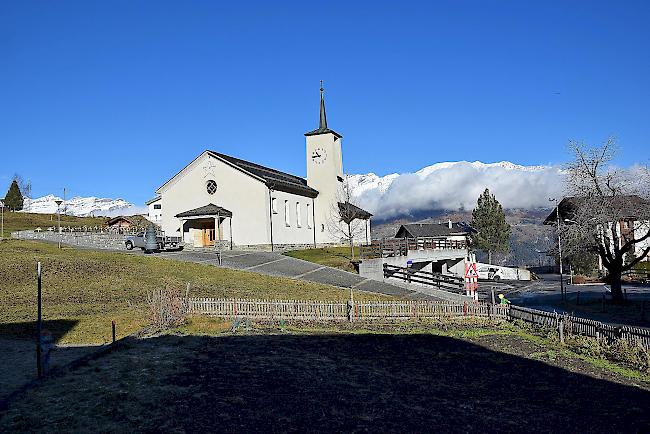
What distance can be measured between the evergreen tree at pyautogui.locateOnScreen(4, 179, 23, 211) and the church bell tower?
3298 inches

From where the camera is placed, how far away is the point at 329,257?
151 feet

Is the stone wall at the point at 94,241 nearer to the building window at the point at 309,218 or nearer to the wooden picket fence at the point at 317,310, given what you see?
the building window at the point at 309,218

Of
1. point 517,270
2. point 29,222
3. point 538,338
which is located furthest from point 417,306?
point 29,222

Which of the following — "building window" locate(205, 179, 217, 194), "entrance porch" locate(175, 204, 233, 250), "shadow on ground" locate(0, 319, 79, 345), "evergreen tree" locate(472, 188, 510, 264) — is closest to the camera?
"shadow on ground" locate(0, 319, 79, 345)

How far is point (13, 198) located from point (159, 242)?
87.0m

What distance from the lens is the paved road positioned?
106 feet

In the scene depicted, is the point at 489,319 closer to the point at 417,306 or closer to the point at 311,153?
the point at 417,306

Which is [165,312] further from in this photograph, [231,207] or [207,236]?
[207,236]

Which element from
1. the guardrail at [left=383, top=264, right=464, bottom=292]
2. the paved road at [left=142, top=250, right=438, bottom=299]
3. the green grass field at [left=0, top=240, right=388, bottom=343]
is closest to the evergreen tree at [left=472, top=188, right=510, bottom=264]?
the paved road at [left=142, top=250, right=438, bottom=299]

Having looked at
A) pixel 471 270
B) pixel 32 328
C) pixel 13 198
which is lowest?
pixel 32 328

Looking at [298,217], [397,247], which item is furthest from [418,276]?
[298,217]

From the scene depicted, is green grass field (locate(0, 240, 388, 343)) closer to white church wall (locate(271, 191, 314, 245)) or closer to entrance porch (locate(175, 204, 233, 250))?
A: entrance porch (locate(175, 204, 233, 250))

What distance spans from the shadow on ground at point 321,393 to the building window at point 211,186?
34406 mm

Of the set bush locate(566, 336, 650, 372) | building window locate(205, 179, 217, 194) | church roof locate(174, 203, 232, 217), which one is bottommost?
bush locate(566, 336, 650, 372)
